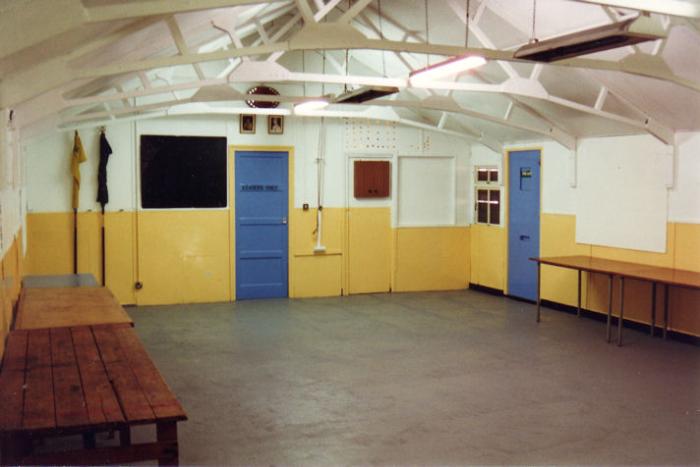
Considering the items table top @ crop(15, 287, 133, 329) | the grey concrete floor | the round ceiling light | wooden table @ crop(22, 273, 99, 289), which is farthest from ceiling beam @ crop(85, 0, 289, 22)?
the round ceiling light

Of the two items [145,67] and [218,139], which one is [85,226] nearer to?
[218,139]

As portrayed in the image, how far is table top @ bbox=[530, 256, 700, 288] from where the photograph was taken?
672cm

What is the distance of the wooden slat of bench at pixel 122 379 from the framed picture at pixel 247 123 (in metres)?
5.48

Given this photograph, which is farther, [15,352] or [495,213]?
[495,213]

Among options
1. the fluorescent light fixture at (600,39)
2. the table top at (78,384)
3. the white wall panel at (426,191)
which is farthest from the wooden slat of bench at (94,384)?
the white wall panel at (426,191)

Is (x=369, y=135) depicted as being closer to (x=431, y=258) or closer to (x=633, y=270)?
(x=431, y=258)

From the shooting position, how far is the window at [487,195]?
10641 millimetres

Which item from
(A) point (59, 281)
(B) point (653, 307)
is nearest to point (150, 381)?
(A) point (59, 281)

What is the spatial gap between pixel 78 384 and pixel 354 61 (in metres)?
7.50

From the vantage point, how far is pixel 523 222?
9992 mm

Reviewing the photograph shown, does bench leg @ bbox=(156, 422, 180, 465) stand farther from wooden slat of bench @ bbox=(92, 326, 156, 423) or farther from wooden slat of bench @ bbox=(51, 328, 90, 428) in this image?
wooden slat of bench @ bbox=(51, 328, 90, 428)

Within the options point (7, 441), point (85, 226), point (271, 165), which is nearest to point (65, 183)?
point (85, 226)

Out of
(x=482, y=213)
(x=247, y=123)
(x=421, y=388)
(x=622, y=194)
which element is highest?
(x=247, y=123)

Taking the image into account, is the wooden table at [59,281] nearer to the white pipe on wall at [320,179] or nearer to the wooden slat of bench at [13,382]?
the wooden slat of bench at [13,382]
